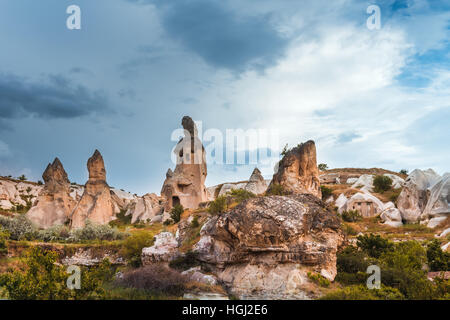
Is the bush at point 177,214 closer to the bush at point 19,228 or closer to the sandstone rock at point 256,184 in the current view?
the bush at point 19,228

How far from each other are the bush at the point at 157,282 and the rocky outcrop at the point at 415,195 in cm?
3112

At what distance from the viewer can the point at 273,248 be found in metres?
11.4

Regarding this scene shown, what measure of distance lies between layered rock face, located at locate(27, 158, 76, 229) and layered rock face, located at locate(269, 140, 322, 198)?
21219 millimetres

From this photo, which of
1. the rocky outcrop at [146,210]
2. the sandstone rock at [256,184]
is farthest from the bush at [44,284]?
the sandstone rock at [256,184]

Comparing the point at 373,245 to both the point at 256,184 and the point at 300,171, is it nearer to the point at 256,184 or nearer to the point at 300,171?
the point at 300,171

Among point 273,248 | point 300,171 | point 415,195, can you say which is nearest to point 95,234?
point 300,171

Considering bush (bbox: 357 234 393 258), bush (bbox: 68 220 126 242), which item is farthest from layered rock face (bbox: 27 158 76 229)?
bush (bbox: 357 234 393 258)

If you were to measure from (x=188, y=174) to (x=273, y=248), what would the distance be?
77.4ft

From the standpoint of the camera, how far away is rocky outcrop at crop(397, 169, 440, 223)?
34.7 meters

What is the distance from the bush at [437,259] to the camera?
14.5 meters

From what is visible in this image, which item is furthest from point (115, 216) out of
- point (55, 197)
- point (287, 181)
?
point (287, 181)

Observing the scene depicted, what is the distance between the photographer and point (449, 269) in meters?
14.4

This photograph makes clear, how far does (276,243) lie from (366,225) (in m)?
23.3
